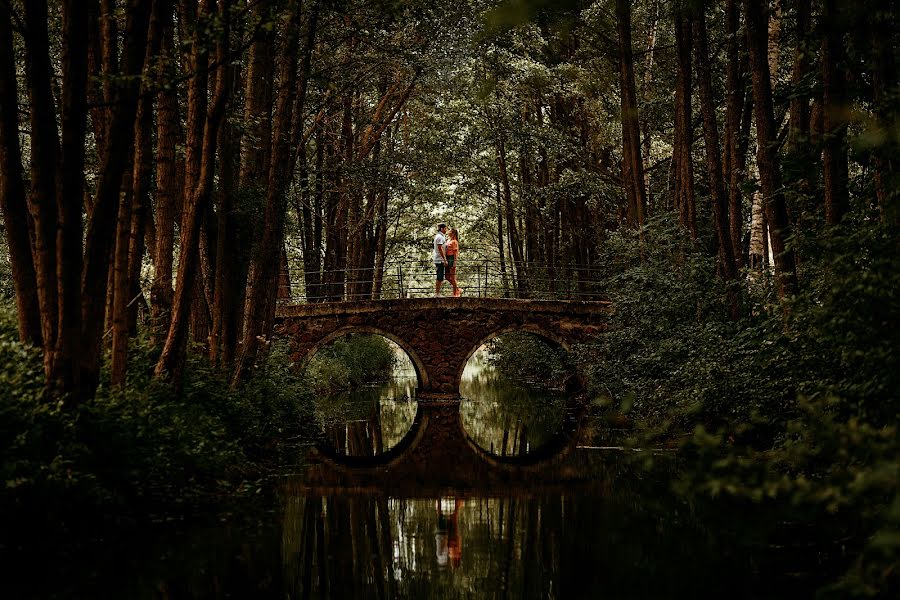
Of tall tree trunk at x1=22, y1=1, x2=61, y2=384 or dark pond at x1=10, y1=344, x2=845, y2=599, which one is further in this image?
tall tree trunk at x1=22, y1=1, x2=61, y2=384

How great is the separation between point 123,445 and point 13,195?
2.08m

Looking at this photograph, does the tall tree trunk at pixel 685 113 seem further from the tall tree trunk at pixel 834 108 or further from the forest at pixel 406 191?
the tall tree trunk at pixel 834 108

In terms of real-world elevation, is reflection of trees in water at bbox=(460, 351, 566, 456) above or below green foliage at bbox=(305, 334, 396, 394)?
below

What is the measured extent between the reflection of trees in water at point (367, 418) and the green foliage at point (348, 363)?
42 centimetres

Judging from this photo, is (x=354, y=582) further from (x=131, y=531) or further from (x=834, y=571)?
(x=834, y=571)

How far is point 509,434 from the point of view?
55.3 feet

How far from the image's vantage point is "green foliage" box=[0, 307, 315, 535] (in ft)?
20.4

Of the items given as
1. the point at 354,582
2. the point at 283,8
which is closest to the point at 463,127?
the point at 283,8

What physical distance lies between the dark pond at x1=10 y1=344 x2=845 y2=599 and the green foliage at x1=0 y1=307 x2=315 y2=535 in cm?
40

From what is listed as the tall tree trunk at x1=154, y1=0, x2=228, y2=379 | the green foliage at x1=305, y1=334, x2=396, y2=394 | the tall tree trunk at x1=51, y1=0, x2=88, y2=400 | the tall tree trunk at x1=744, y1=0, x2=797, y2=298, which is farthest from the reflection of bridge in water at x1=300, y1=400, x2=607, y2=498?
the green foliage at x1=305, y1=334, x2=396, y2=394

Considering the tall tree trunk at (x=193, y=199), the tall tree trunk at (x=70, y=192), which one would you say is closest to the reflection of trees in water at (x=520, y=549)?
the tall tree trunk at (x=193, y=199)

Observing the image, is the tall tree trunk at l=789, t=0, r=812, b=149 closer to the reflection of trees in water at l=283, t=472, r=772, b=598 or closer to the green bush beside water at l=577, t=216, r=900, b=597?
the green bush beside water at l=577, t=216, r=900, b=597

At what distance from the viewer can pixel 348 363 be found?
2708cm

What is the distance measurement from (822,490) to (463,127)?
18.9m
